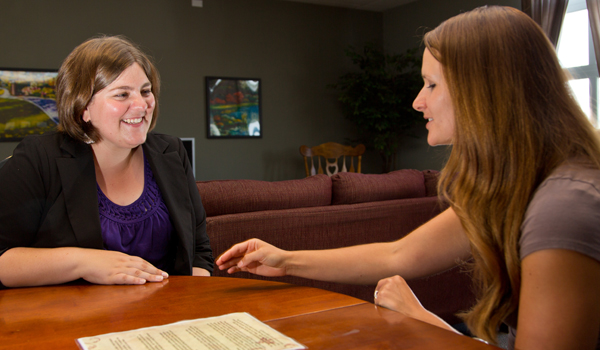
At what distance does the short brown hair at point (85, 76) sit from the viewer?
1442mm

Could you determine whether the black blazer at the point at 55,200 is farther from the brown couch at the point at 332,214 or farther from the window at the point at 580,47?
the window at the point at 580,47

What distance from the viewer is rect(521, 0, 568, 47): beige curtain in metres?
5.03

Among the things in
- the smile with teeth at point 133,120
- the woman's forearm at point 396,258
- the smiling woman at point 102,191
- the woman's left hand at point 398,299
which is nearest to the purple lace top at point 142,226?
the smiling woman at point 102,191

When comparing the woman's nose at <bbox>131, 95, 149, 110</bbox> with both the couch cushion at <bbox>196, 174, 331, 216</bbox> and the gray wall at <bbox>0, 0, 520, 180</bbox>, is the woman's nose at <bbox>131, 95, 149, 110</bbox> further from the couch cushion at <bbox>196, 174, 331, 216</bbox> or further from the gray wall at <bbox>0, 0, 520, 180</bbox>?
the gray wall at <bbox>0, 0, 520, 180</bbox>

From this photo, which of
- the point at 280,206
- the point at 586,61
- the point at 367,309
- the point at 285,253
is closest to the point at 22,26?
the point at 280,206

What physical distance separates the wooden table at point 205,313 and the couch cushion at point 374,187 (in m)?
1.36

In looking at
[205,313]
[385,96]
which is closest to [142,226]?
[205,313]

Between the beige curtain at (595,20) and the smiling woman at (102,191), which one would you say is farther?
the beige curtain at (595,20)

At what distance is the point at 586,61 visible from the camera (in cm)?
503

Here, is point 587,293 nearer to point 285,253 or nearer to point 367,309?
point 367,309

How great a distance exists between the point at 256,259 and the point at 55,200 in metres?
0.65

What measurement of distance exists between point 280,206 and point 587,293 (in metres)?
1.68

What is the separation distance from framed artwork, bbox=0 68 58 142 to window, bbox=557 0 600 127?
5873 mm

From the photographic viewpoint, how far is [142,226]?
4.83 ft
